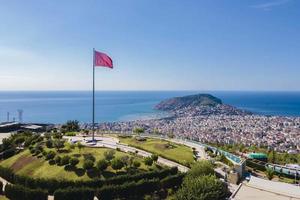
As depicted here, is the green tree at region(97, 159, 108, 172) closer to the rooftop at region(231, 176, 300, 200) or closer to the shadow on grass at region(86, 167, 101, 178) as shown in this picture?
the shadow on grass at region(86, 167, 101, 178)

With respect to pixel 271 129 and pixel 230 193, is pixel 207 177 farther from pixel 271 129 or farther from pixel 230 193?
pixel 271 129

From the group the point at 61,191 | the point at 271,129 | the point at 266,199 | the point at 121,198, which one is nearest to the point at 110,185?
the point at 121,198

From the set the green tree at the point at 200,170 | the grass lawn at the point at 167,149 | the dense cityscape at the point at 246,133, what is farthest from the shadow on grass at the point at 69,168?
the dense cityscape at the point at 246,133

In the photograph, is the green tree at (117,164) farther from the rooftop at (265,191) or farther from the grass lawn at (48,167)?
the rooftop at (265,191)

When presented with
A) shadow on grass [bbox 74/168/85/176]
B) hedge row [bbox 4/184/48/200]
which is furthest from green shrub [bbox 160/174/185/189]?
hedge row [bbox 4/184/48/200]

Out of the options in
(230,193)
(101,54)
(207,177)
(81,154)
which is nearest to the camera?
(207,177)
